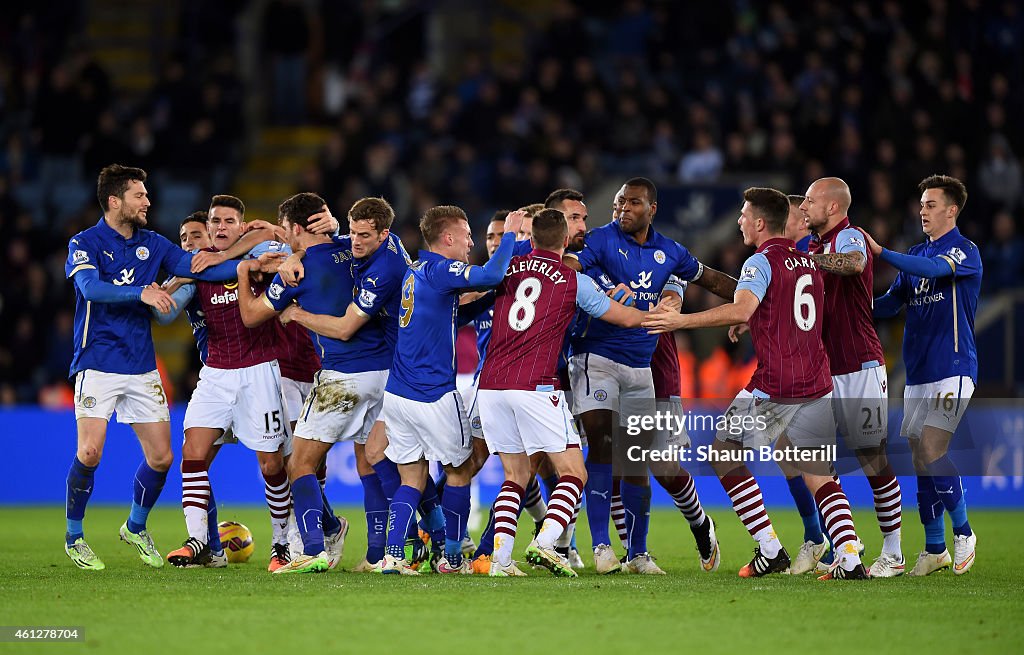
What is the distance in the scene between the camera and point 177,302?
33.1 feet

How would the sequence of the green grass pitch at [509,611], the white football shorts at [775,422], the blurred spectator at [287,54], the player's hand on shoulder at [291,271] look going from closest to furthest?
the green grass pitch at [509,611] → the white football shorts at [775,422] → the player's hand on shoulder at [291,271] → the blurred spectator at [287,54]

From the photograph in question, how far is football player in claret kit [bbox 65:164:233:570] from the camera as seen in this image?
10.0 metres

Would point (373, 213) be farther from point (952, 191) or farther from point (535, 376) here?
point (952, 191)

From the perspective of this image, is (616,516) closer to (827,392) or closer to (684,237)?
(827,392)

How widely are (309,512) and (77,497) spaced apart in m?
1.87

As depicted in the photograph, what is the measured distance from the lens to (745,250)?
1727 cm

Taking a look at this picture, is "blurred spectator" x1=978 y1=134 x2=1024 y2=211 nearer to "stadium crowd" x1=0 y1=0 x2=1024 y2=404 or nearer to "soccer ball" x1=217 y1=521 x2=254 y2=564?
"stadium crowd" x1=0 y1=0 x2=1024 y2=404

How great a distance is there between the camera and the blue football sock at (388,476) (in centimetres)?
966

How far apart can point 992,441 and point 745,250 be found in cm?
363

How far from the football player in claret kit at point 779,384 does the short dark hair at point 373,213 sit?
1.88 m

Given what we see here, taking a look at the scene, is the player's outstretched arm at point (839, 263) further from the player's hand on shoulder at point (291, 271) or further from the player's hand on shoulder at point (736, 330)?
the player's hand on shoulder at point (291, 271)

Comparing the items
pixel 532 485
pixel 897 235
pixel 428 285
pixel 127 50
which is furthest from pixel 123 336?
pixel 127 50

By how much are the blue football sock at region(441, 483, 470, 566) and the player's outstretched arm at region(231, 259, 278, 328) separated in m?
1.69

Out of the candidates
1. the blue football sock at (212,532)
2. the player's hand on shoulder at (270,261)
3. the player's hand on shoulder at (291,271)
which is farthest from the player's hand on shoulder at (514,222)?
the blue football sock at (212,532)
